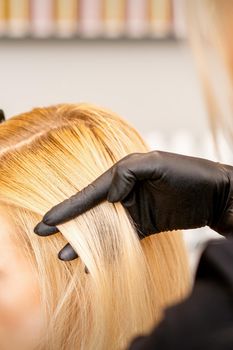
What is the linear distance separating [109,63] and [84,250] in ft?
5.78

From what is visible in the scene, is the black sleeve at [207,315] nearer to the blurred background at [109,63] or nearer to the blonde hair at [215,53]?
the blonde hair at [215,53]

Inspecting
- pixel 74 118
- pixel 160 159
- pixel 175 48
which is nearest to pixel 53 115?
pixel 74 118

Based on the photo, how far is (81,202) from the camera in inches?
44.3

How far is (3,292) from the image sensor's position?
46.2 inches

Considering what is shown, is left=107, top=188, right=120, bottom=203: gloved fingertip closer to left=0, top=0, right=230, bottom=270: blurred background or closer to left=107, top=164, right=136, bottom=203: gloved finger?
left=107, top=164, right=136, bottom=203: gloved finger

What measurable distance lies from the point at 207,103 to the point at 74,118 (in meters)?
0.49

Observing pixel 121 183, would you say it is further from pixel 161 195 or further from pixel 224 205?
pixel 224 205

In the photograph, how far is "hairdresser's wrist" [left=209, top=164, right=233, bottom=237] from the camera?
3.88ft

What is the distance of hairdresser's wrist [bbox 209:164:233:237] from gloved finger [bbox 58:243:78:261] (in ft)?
0.82

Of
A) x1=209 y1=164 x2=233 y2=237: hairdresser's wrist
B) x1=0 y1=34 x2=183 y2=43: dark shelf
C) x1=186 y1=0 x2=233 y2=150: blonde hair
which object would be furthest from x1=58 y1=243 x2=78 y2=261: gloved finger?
x1=0 y1=34 x2=183 y2=43: dark shelf

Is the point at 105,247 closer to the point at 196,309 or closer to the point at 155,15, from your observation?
the point at 196,309

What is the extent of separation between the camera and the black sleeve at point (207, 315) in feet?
2.21

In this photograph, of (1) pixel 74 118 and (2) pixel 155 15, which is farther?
(2) pixel 155 15

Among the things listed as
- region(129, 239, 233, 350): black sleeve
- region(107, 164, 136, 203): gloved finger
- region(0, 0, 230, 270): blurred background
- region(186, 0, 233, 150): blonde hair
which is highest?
region(186, 0, 233, 150): blonde hair
